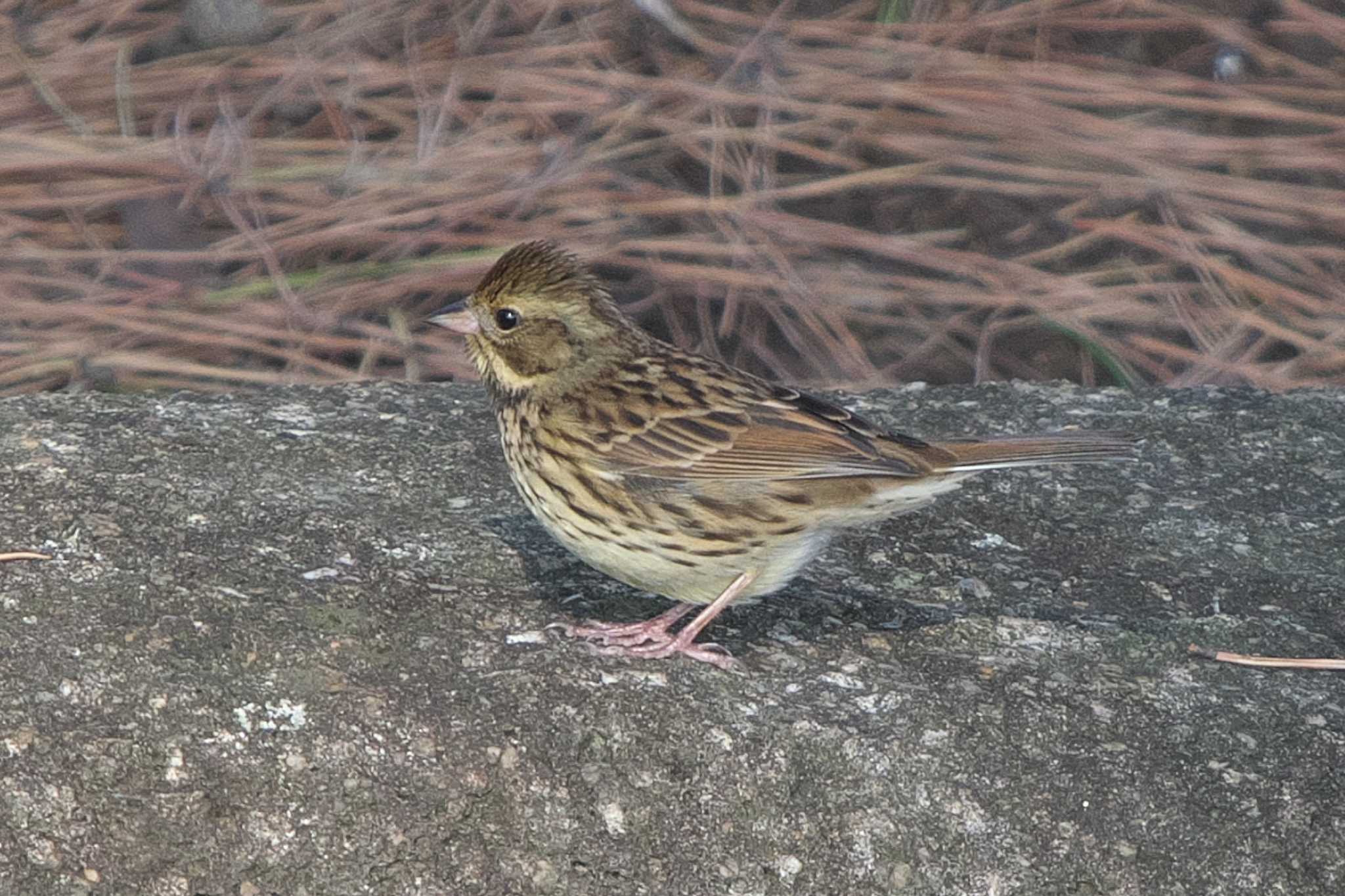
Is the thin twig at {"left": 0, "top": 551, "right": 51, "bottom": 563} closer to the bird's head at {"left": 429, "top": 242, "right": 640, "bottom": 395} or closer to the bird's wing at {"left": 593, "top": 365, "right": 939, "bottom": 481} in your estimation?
the bird's head at {"left": 429, "top": 242, "right": 640, "bottom": 395}

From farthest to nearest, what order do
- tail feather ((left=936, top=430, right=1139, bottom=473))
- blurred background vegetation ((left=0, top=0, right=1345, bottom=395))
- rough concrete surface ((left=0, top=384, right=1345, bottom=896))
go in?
blurred background vegetation ((left=0, top=0, right=1345, bottom=395)) < tail feather ((left=936, top=430, right=1139, bottom=473)) < rough concrete surface ((left=0, top=384, right=1345, bottom=896))

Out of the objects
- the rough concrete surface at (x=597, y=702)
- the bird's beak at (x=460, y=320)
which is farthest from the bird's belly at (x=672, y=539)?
the bird's beak at (x=460, y=320)

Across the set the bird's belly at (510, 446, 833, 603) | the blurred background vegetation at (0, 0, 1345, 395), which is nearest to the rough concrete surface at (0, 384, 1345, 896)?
the bird's belly at (510, 446, 833, 603)

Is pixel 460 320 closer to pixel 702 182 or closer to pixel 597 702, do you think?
pixel 597 702

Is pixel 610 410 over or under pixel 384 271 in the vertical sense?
over

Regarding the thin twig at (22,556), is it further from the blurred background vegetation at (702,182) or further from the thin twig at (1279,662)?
the thin twig at (1279,662)

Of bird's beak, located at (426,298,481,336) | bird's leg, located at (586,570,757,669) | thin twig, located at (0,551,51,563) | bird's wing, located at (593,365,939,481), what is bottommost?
bird's leg, located at (586,570,757,669)

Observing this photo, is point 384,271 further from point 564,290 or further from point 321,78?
point 564,290


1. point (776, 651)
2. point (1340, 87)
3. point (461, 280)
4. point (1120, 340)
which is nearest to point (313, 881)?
point (776, 651)
